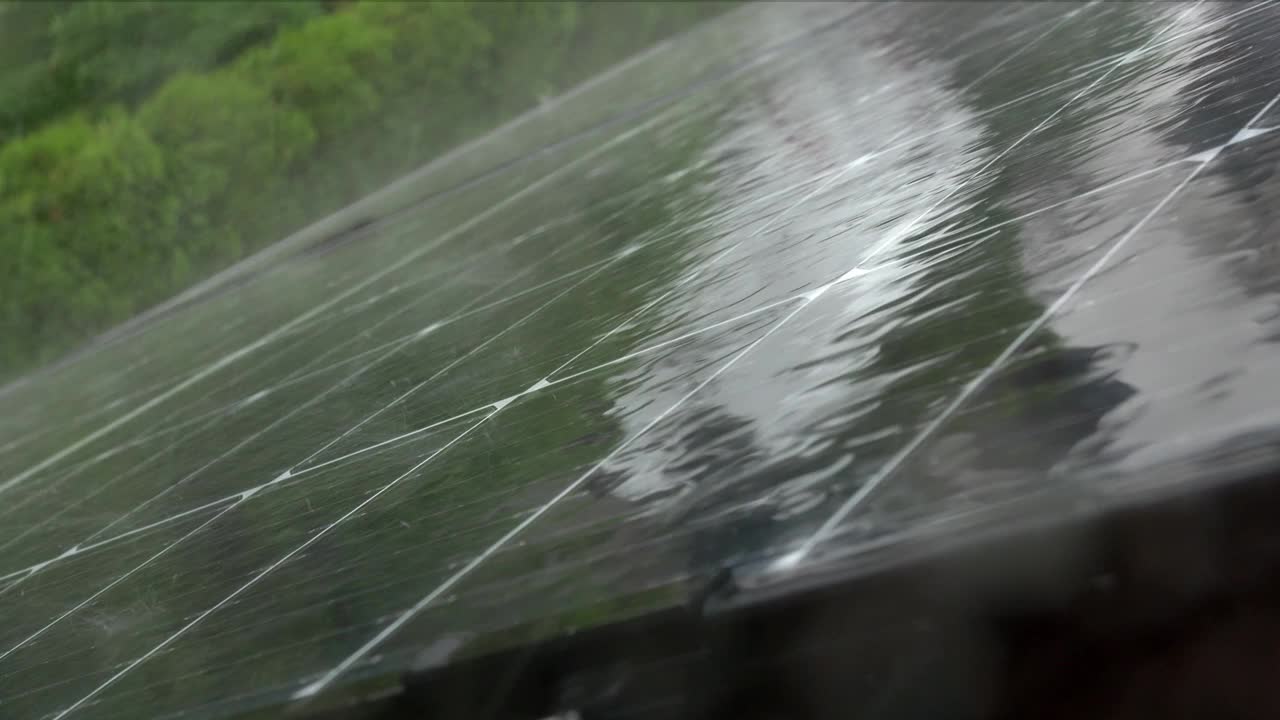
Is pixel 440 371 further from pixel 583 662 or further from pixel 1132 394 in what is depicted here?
pixel 1132 394

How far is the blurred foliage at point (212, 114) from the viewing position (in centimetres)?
1586

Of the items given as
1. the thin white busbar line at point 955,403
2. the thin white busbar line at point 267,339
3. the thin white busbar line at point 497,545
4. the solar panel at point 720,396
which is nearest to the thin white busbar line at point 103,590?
the solar panel at point 720,396

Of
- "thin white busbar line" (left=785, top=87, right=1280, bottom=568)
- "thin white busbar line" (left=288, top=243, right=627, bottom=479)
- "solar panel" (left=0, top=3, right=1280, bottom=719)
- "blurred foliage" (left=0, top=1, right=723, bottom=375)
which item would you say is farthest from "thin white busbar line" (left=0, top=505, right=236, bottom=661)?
"blurred foliage" (left=0, top=1, right=723, bottom=375)

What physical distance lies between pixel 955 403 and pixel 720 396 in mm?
963

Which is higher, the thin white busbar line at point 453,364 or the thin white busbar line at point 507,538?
the thin white busbar line at point 453,364

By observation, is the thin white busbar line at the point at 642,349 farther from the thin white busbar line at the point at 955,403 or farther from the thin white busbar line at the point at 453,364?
the thin white busbar line at the point at 955,403

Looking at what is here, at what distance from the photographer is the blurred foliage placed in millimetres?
15859

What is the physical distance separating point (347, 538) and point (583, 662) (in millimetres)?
1475

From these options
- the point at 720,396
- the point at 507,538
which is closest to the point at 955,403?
the point at 720,396

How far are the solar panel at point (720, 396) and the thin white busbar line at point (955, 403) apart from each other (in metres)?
0.01

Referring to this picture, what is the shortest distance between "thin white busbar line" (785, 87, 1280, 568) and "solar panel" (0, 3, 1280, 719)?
0.04 ft

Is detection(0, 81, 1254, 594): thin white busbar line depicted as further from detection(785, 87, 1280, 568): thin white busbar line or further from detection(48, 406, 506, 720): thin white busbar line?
detection(785, 87, 1280, 568): thin white busbar line

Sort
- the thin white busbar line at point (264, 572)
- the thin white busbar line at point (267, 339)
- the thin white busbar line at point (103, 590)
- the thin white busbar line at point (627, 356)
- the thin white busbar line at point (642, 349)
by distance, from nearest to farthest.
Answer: the thin white busbar line at point (264, 572) < the thin white busbar line at point (627, 356) < the thin white busbar line at point (642, 349) < the thin white busbar line at point (103, 590) < the thin white busbar line at point (267, 339)

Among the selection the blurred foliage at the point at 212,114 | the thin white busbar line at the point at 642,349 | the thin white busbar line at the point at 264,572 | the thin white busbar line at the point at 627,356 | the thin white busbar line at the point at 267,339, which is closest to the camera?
the thin white busbar line at the point at 264,572
